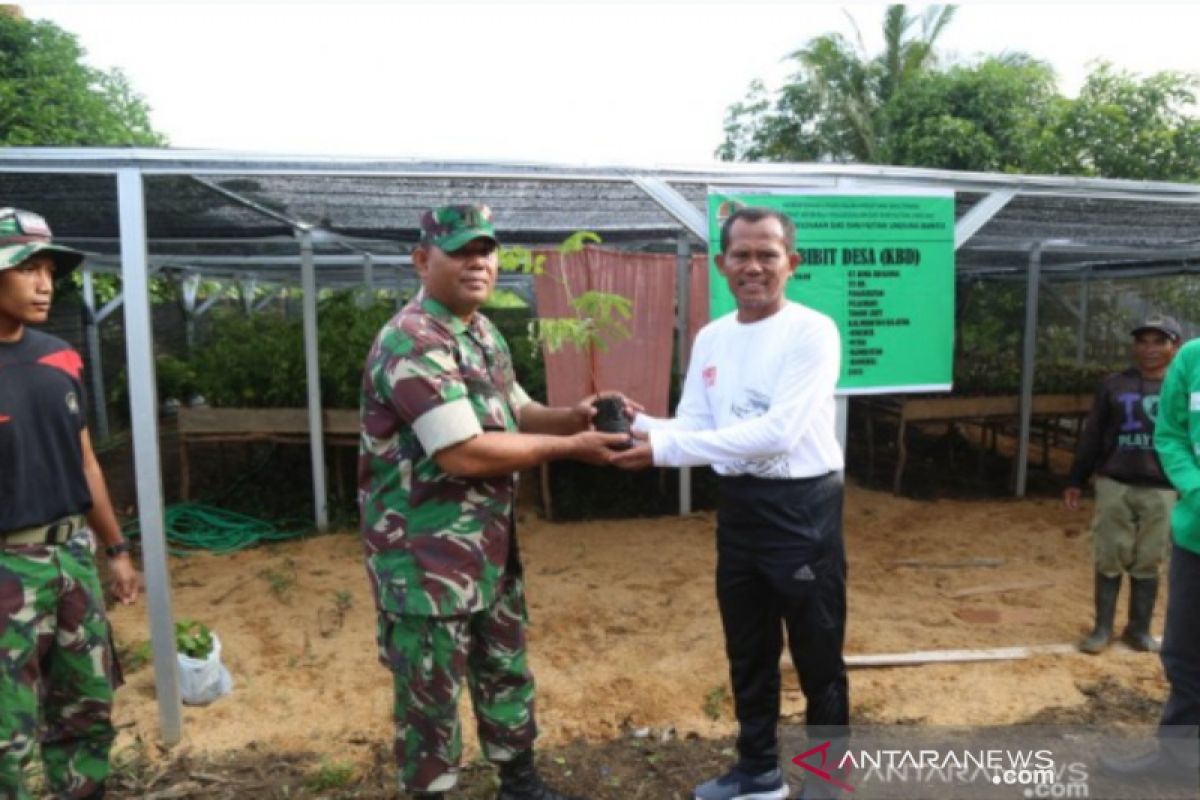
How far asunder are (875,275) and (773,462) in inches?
55.4

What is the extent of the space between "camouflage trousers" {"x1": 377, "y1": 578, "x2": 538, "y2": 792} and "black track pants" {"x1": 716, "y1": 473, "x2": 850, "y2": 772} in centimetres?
75

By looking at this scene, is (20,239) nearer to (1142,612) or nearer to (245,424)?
(245,424)

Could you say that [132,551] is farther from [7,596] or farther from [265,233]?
[7,596]

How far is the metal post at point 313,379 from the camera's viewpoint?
6355 mm

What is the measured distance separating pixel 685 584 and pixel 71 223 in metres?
4.82

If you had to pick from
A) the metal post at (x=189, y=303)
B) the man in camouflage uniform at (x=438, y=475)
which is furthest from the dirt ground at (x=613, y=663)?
the metal post at (x=189, y=303)

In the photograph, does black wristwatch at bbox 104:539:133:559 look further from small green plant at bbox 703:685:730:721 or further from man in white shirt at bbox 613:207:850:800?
small green plant at bbox 703:685:730:721

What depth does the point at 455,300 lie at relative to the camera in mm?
2457

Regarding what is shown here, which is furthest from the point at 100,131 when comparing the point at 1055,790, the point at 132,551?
the point at 1055,790

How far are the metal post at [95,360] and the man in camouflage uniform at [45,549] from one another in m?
8.87

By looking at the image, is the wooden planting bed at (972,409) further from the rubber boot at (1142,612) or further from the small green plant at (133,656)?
the small green plant at (133,656)

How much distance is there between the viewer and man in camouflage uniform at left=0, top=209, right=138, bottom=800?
92.0 inches

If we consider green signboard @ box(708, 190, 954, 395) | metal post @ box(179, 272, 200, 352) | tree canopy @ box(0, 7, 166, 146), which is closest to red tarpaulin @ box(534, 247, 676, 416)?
green signboard @ box(708, 190, 954, 395)

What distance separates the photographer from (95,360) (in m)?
10.2
